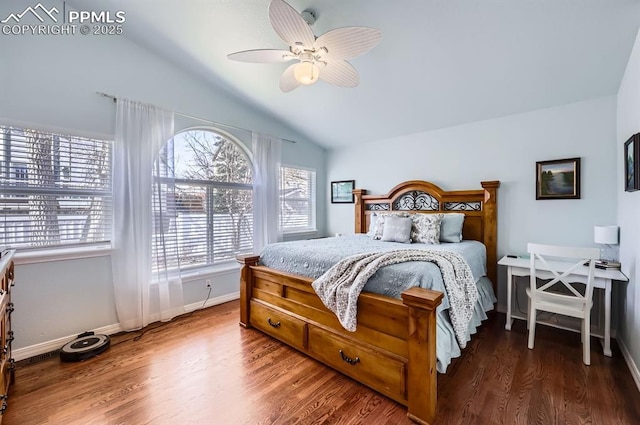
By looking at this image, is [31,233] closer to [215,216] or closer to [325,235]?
[215,216]

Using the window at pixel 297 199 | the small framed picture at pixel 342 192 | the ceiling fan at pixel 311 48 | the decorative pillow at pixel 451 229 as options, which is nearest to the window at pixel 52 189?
the ceiling fan at pixel 311 48

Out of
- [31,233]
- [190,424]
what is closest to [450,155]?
[190,424]

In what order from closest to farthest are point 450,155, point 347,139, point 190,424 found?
point 190,424 < point 450,155 < point 347,139

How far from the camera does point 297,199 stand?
15.6 feet

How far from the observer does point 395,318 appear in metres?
1.79

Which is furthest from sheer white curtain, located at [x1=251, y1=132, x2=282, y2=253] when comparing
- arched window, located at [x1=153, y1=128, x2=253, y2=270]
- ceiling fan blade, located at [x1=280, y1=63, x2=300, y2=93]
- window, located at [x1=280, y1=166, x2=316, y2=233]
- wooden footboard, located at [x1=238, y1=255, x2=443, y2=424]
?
ceiling fan blade, located at [x1=280, y1=63, x2=300, y2=93]

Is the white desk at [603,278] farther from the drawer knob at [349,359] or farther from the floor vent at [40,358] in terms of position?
the floor vent at [40,358]

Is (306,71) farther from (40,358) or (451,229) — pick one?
(40,358)

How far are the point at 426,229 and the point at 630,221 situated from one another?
1.60 m

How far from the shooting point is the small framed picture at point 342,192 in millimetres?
4770

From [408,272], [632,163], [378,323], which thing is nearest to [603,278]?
[632,163]

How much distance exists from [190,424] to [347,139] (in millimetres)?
4018

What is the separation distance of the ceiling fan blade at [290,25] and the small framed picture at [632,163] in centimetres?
232

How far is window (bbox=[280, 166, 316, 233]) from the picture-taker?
4520 mm
